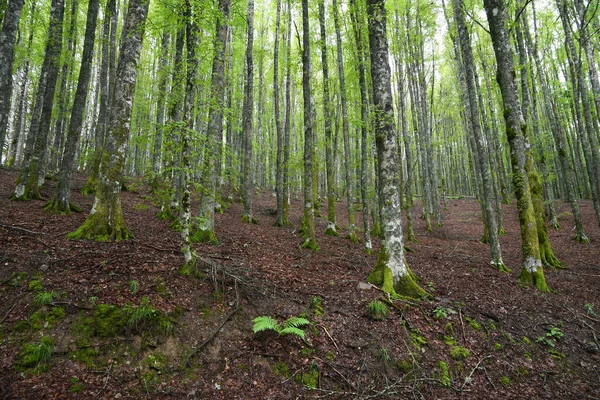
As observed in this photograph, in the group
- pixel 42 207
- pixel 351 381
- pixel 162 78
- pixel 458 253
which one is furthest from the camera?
pixel 458 253

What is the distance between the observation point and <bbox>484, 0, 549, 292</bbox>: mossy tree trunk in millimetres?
7242

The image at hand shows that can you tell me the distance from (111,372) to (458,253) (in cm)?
1215

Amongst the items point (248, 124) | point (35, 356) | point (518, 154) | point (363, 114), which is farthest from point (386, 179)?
point (248, 124)

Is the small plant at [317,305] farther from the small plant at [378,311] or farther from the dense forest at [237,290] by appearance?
the small plant at [378,311]

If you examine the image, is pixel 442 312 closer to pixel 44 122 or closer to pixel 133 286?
pixel 133 286

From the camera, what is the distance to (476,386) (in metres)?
3.88

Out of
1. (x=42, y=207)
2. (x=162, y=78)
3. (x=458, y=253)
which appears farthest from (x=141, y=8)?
(x=458, y=253)

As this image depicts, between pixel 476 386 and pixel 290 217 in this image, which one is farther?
pixel 290 217

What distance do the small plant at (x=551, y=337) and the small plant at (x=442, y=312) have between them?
1.41m

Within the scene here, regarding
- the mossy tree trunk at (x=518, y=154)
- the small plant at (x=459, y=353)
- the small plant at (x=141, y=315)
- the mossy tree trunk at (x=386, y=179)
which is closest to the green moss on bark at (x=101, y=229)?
the small plant at (x=141, y=315)

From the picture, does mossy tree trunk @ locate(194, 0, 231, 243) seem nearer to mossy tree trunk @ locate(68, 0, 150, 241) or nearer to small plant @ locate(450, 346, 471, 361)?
mossy tree trunk @ locate(68, 0, 150, 241)

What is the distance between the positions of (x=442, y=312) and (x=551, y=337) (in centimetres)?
194

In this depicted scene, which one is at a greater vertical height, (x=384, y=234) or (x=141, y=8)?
(x=141, y=8)

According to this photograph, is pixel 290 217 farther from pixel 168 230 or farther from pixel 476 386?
pixel 476 386
